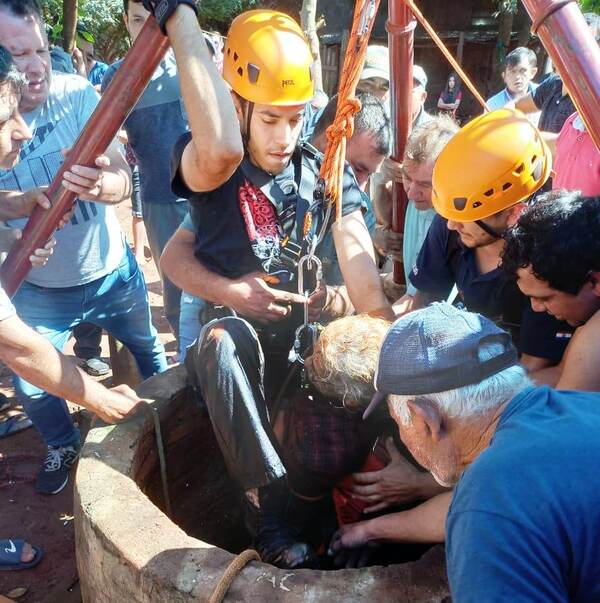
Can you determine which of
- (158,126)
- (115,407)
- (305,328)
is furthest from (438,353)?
(158,126)

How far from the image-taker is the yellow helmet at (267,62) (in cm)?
207

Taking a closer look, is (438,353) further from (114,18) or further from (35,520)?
(114,18)

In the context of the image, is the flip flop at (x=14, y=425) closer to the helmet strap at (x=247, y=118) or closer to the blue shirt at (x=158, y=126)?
the blue shirt at (x=158, y=126)

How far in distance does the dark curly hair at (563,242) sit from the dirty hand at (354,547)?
97 centimetres

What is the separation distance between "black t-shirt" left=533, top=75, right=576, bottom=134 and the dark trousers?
2.81m

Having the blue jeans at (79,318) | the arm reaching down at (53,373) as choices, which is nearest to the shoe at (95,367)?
the blue jeans at (79,318)

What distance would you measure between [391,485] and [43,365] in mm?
1300

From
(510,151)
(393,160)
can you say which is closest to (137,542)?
(510,151)

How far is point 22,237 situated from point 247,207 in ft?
2.58

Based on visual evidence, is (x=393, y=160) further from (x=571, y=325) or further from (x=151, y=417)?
(x=151, y=417)

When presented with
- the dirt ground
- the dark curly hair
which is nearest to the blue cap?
the dark curly hair

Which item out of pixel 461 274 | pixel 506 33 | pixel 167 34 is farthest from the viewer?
pixel 506 33

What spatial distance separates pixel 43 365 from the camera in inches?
85.8

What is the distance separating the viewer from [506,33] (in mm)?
13789
